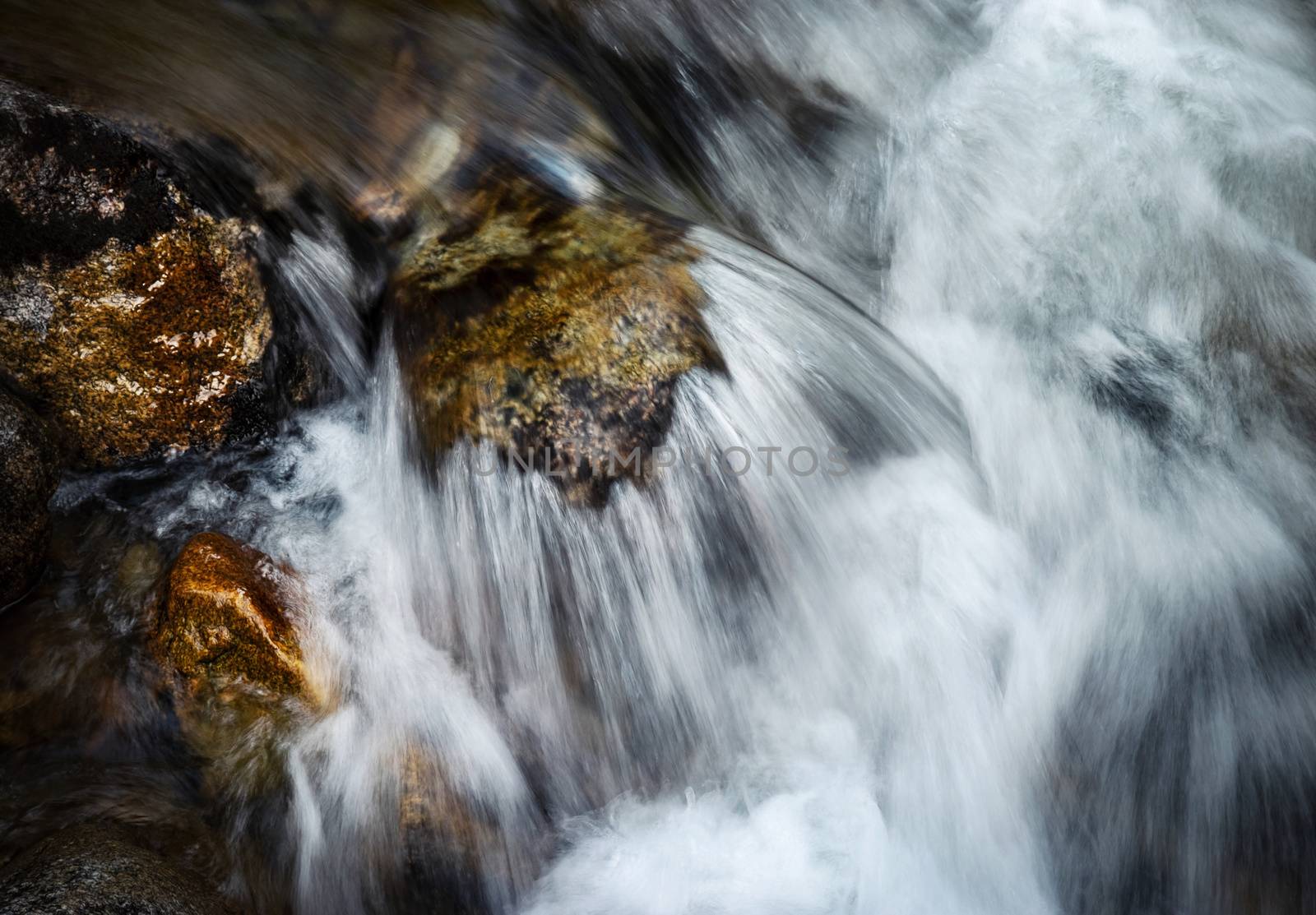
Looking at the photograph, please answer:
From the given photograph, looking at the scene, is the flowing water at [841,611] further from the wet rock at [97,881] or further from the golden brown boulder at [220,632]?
the wet rock at [97,881]

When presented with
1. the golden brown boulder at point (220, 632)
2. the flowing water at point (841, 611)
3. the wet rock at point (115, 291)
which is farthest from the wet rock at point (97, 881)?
the wet rock at point (115, 291)

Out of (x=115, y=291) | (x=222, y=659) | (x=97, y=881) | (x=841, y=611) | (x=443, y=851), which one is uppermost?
(x=115, y=291)

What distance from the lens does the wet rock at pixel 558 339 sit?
307 cm

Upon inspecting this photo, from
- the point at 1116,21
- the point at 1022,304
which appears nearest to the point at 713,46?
the point at 1022,304

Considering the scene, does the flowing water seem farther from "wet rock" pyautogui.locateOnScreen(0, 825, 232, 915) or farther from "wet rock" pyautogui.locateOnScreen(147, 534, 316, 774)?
"wet rock" pyautogui.locateOnScreen(0, 825, 232, 915)

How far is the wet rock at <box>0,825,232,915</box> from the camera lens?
2.14 meters

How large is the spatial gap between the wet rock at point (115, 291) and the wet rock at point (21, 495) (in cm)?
11

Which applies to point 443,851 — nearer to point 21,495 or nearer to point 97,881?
point 97,881

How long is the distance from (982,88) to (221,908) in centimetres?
525

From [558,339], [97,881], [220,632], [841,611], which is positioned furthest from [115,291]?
[841,611]

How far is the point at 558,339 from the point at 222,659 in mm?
1516

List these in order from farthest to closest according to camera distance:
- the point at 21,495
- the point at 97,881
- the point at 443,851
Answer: the point at 21,495 → the point at 443,851 → the point at 97,881

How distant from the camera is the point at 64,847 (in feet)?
7.80

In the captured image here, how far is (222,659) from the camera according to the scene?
292 cm
